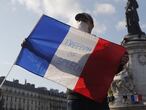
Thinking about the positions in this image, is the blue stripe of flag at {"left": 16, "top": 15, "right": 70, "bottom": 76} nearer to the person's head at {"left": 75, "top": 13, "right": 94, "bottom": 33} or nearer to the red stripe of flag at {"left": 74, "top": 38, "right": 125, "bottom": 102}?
the person's head at {"left": 75, "top": 13, "right": 94, "bottom": 33}

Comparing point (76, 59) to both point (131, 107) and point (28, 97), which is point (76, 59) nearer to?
point (131, 107)

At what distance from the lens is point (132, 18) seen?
31.8 meters

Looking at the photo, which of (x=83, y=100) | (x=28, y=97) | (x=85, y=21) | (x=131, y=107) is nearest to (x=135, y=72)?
(x=131, y=107)

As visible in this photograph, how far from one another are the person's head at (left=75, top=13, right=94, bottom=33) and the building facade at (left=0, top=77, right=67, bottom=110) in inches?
2994

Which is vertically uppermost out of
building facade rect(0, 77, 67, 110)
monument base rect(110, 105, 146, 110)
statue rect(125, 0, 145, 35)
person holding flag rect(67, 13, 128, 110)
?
building facade rect(0, 77, 67, 110)

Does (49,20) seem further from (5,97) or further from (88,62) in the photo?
(5,97)

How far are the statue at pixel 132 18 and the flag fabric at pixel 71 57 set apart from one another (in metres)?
22.4

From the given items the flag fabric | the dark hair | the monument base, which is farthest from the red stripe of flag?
the monument base

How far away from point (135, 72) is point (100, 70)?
21.3 metres

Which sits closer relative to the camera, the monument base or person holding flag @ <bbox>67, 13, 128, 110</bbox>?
person holding flag @ <bbox>67, 13, 128, 110</bbox>

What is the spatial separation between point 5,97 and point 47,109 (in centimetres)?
1970

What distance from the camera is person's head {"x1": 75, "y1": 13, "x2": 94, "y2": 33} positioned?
8.25 m

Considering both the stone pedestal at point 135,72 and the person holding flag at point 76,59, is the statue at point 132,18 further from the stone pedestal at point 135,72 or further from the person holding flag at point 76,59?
the person holding flag at point 76,59

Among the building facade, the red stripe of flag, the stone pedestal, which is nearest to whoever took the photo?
the red stripe of flag
